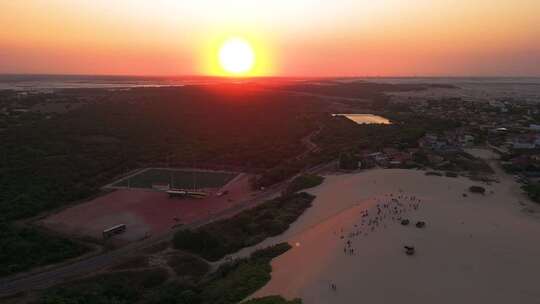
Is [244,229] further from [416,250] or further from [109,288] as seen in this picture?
[416,250]

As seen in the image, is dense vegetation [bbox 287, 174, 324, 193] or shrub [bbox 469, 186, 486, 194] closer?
shrub [bbox 469, 186, 486, 194]

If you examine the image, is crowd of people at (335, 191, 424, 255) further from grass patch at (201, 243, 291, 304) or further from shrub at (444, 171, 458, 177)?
shrub at (444, 171, 458, 177)

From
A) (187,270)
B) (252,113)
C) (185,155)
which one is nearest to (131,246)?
(187,270)

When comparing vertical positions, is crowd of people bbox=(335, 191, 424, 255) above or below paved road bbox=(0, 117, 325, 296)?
above

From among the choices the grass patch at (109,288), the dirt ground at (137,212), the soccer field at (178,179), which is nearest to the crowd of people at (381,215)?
the grass patch at (109,288)

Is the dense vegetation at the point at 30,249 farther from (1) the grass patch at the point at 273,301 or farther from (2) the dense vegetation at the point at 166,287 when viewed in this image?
(1) the grass patch at the point at 273,301

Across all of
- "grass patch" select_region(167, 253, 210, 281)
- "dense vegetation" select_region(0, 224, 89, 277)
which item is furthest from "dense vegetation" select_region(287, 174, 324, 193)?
"dense vegetation" select_region(0, 224, 89, 277)
